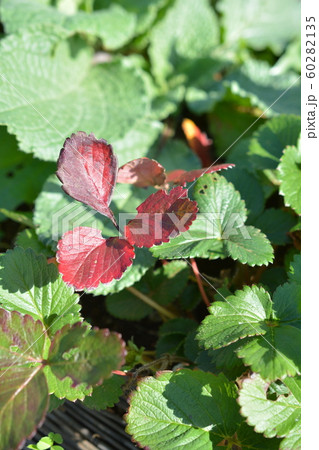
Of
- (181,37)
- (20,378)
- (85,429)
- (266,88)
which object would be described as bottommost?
(85,429)

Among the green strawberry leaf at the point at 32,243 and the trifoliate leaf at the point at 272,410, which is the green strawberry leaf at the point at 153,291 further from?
the trifoliate leaf at the point at 272,410

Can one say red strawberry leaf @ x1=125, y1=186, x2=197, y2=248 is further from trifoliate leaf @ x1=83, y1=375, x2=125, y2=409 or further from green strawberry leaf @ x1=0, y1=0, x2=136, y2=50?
green strawberry leaf @ x1=0, y1=0, x2=136, y2=50

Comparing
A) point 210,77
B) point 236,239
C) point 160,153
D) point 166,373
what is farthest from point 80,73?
point 166,373

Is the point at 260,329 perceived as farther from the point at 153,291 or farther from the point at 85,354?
the point at 153,291

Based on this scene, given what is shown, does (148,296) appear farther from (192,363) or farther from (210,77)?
(210,77)

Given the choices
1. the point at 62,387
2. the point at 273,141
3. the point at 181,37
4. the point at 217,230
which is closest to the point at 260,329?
the point at 217,230

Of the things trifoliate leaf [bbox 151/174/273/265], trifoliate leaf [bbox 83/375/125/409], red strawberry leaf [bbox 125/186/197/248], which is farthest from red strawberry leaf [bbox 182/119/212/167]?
trifoliate leaf [bbox 83/375/125/409]
